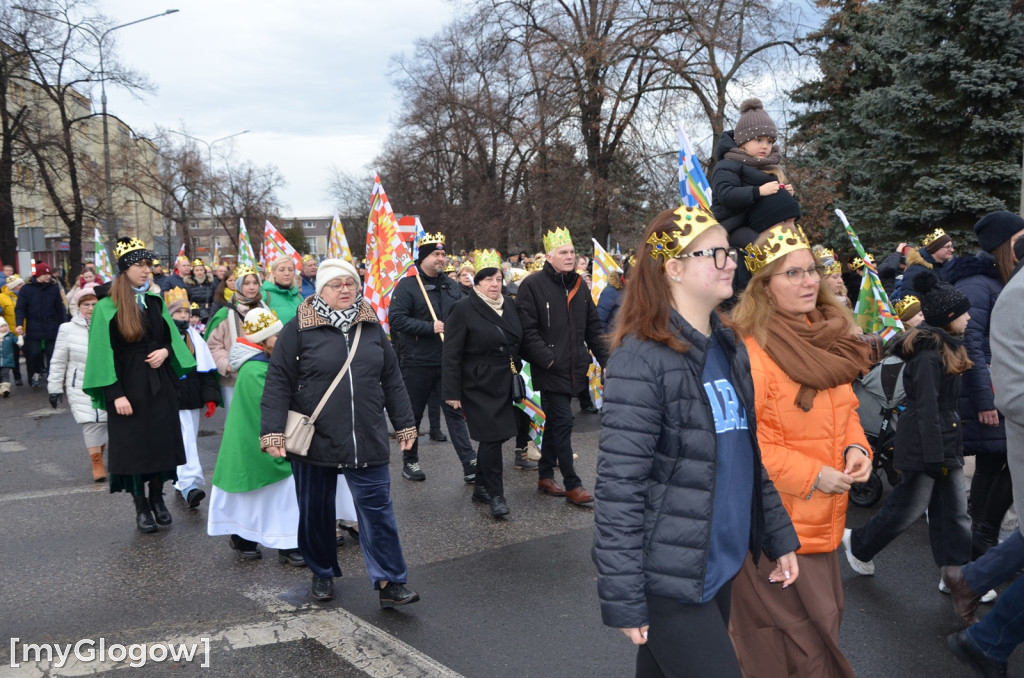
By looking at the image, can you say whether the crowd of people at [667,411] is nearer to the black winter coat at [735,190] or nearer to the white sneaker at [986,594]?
the black winter coat at [735,190]

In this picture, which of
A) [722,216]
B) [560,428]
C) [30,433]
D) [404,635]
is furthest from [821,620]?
[30,433]

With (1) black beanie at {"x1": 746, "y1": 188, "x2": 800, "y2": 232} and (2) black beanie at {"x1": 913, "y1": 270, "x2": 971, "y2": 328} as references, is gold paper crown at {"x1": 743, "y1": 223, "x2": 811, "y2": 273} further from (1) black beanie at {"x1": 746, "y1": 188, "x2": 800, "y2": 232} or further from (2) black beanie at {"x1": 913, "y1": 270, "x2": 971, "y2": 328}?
(2) black beanie at {"x1": 913, "y1": 270, "x2": 971, "y2": 328}

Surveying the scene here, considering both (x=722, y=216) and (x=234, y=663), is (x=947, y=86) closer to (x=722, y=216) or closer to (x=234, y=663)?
(x=722, y=216)

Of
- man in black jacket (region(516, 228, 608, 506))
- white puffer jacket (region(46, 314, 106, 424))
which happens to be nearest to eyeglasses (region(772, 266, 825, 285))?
man in black jacket (region(516, 228, 608, 506))

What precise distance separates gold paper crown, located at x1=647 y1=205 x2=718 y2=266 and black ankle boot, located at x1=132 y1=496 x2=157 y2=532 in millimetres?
4895

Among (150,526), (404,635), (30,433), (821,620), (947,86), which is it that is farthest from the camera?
(947,86)

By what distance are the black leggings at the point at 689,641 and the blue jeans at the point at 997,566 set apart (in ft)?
6.86

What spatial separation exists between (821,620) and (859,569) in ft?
7.29

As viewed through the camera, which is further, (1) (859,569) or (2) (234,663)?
(1) (859,569)

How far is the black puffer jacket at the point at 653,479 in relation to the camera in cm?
242

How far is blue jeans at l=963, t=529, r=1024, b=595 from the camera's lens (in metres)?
3.88

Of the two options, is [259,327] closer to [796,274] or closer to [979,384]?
[796,274]

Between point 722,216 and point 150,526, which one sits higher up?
point 722,216

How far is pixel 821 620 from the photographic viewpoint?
2986mm
